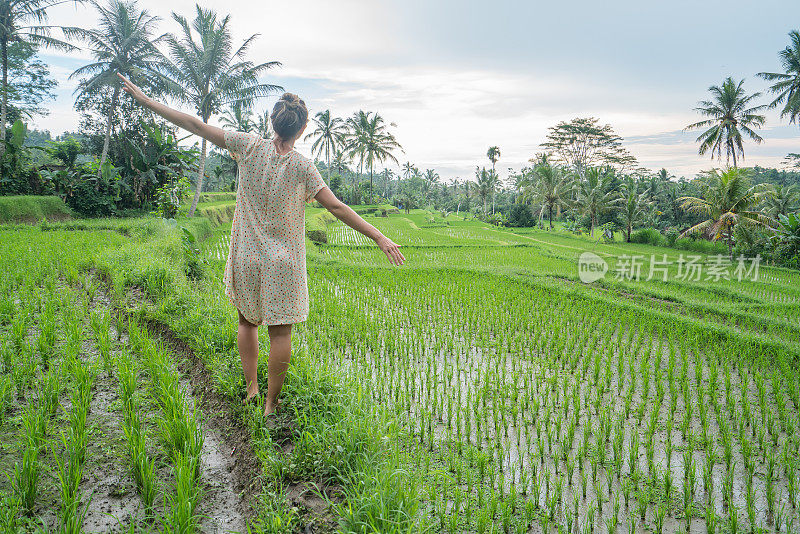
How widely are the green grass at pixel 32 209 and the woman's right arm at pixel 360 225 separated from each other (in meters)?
12.4

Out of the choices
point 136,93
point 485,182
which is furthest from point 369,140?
point 136,93

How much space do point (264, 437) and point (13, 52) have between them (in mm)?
25255

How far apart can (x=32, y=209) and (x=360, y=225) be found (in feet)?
43.6

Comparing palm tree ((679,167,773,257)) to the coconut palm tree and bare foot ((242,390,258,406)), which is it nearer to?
the coconut palm tree

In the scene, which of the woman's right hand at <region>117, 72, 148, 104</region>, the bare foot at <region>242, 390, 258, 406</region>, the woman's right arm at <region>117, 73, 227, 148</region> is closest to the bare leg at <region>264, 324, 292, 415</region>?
the bare foot at <region>242, 390, 258, 406</region>

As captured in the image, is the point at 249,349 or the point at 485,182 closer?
the point at 249,349

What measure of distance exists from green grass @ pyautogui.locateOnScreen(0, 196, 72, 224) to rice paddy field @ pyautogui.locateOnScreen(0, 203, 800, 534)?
279 inches

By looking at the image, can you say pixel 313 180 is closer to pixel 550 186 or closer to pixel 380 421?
pixel 380 421

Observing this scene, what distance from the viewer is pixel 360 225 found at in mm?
1850

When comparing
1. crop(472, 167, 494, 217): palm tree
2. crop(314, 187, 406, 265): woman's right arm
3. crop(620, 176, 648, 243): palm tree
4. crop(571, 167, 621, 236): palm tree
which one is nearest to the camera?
crop(314, 187, 406, 265): woman's right arm

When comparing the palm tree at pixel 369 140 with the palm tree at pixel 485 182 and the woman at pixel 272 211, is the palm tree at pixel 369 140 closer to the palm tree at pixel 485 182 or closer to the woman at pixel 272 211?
the palm tree at pixel 485 182

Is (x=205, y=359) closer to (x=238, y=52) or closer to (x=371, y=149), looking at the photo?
(x=238, y=52)

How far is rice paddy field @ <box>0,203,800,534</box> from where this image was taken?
1.71 metres

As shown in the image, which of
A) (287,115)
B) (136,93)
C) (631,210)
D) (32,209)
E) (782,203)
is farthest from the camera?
(631,210)
